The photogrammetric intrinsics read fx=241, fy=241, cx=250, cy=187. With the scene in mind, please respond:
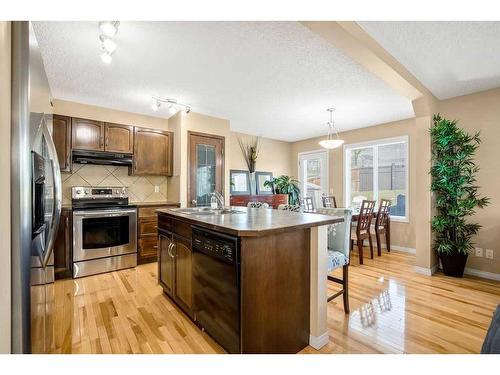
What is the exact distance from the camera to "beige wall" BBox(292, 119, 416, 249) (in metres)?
4.25

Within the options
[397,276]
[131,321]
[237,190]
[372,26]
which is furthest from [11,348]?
[237,190]

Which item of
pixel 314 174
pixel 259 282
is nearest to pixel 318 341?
pixel 259 282

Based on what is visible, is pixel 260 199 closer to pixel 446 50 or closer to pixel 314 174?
pixel 314 174

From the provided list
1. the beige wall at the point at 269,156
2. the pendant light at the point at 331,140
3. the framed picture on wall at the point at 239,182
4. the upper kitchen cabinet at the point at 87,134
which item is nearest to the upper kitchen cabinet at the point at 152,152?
the upper kitchen cabinet at the point at 87,134

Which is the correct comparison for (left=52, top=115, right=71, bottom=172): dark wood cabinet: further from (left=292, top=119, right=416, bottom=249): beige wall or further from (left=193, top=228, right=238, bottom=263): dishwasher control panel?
(left=292, top=119, right=416, bottom=249): beige wall

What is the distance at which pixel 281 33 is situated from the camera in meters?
1.93

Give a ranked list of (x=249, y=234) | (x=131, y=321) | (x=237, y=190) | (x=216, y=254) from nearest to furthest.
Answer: (x=249, y=234) < (x=216, y=254) < (x=131, y=321) < (x=237, y=190)

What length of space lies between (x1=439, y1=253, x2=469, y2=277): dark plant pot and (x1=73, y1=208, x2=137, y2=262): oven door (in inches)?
165

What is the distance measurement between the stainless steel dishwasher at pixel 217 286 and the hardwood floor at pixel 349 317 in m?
0.17

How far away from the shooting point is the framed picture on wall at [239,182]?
206 inches

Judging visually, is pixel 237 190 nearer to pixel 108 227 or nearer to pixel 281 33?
pixel 108 227

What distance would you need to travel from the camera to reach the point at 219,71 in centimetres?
256

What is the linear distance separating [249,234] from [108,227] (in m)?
2.74

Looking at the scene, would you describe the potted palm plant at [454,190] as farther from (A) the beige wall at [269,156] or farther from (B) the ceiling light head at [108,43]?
(B) the ceiling light head at [108,43]
